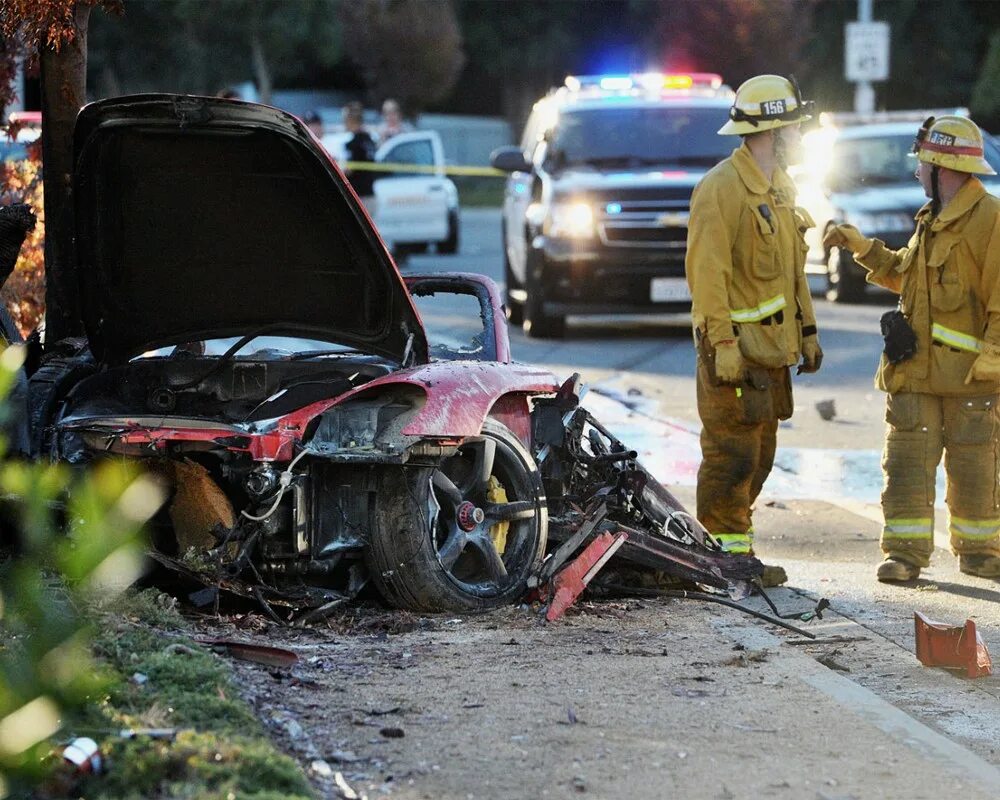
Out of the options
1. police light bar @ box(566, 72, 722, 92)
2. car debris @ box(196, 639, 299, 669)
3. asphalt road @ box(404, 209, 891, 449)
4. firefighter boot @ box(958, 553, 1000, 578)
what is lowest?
asphalt road @ box(404, 209, 891, 449)

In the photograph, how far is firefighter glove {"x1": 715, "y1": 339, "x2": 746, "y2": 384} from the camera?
733 cm

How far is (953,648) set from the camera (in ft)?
19.3

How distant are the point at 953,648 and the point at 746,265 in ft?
7.11

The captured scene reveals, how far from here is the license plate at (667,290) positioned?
16172mm

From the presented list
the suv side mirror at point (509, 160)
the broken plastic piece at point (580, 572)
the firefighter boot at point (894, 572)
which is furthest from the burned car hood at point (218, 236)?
the suv side mirror at point (509, 160)

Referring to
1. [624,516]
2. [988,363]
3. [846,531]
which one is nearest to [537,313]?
[846,531]

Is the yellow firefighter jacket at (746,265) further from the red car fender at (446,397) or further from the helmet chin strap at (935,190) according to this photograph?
the red car fender at (446,397)

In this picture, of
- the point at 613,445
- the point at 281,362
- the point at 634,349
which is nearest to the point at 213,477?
the point at 281,362

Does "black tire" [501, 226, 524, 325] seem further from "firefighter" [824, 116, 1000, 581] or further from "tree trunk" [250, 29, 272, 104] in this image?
"tree trunk" [250, 29, 272, 104]

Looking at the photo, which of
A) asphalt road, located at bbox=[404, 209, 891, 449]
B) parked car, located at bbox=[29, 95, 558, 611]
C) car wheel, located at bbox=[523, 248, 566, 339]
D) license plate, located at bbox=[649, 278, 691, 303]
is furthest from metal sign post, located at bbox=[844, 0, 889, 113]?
parked car, located at bbox=[29, 95, 558, 611]

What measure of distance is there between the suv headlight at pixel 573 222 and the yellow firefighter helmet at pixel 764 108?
8.55m

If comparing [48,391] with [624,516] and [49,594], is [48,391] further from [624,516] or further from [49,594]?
[49,594]

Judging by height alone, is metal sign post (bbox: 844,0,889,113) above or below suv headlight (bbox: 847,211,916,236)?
above

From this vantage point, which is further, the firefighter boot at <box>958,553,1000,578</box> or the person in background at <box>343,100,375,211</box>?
the person in background at <box>343,100,375,211</box>
